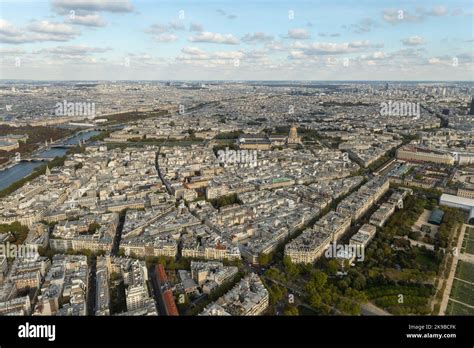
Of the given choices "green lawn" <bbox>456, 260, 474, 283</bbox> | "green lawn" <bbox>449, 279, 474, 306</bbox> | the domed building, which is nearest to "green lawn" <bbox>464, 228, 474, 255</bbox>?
"green lawn" <bbox>456, 260, 474, 283</bbox>

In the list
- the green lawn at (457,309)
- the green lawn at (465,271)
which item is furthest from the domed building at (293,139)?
the green lawn at (457,309)

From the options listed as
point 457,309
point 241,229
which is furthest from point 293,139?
point 457,309

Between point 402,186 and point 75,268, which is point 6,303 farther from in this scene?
point 402,186

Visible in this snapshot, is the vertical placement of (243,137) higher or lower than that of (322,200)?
higher

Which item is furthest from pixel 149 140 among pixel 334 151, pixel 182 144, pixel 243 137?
pixel 334 151

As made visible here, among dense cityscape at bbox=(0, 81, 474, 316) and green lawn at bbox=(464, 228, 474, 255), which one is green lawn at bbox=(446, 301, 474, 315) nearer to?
dense cityscape at bbox=(0, 81, 474, 316)

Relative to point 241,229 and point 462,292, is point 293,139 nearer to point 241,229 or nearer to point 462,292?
point 241,229

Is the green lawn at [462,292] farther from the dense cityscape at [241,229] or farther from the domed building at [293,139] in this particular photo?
the domed building at [293,139]
